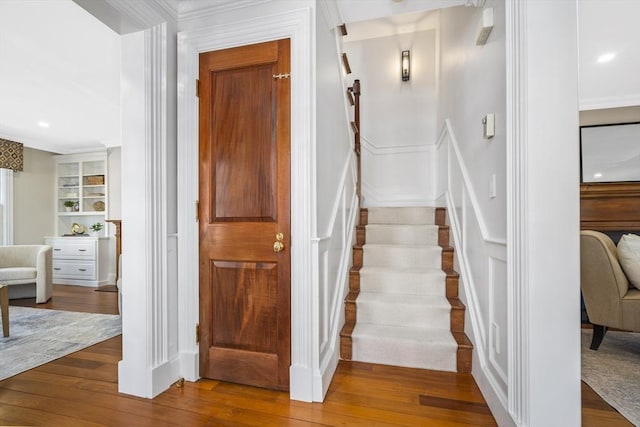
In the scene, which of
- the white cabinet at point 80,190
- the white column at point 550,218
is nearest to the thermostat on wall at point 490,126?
the white column at point 550,218

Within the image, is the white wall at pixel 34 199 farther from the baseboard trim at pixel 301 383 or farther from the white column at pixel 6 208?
the baseboard trim at pixel 301 383

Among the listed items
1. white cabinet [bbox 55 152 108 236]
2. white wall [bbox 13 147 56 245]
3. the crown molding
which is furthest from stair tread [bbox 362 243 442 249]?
white wall [bbox 13 147 56 245]

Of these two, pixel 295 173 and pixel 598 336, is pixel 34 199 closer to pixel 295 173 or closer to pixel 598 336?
pixel 295 173

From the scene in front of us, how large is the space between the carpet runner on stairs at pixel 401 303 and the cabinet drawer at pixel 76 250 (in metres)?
4.80

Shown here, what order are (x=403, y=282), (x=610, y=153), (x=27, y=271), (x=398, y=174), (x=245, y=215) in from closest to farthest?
(x=245, y=215), (x=403, y=282), (x=610, y=153), (x=27, y=271), (x=398, y=174)

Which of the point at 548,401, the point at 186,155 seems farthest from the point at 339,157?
the point at 548,401

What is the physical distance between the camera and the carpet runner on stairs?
204 centimetres

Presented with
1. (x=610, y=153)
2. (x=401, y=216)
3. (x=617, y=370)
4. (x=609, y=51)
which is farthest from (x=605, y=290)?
(x=610, y=153)

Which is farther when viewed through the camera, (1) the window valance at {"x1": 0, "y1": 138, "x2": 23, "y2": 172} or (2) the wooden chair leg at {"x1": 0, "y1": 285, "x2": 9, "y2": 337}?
(1) the window valance at {"x1": 0, "y1": 138, "x2": 23, "y2": 172}

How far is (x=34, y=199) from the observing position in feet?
17.3

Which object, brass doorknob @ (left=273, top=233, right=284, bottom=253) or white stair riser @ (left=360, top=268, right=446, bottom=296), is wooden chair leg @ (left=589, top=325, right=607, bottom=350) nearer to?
white stair riser @ (left=360, top=268, right=446, bottom=296)

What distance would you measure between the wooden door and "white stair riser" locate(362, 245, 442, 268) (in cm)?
120

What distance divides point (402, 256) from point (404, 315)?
0.58 meters

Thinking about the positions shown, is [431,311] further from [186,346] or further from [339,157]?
[186,346]
